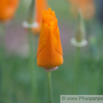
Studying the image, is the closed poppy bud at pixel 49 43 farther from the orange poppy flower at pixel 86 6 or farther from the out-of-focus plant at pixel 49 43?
the orange poppy flower at pixel 86 6

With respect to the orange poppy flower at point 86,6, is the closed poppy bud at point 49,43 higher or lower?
lower

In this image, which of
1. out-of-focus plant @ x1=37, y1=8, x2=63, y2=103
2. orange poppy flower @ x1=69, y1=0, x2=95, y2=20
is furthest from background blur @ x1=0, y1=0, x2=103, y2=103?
out-of-focus plant @ x1=37, y1=8, x2=63, y2=103

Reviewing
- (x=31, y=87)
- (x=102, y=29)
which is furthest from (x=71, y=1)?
(x=31, y=87)

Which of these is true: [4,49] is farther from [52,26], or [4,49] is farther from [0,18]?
[52,26]

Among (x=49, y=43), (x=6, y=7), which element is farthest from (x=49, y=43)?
(x=6, y=7)

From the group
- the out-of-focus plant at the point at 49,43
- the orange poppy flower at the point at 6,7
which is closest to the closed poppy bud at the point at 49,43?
the out-of-focus plant at the point at 49,43

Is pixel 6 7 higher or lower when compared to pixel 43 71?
higher

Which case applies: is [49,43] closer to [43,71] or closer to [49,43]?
[49,43]
